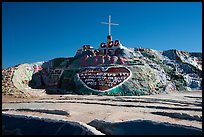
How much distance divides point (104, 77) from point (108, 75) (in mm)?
624

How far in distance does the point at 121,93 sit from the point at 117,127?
17.8 meters

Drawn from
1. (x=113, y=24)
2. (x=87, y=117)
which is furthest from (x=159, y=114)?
(x=113, y=24)

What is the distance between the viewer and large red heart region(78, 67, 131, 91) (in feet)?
88.7

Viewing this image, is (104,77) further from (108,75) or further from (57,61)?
(57,61)

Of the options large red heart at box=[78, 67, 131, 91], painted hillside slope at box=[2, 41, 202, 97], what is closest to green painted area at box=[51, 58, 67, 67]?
painted hillside slope at box=[2, 41, 202, 97]

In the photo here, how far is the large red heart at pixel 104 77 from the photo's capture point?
27.0m

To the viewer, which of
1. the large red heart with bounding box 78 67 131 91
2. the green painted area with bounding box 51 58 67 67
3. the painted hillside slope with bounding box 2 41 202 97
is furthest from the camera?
the green painted area with bounding box 51 58 67 67

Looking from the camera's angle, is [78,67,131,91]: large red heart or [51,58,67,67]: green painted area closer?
[78,67,131,91]: large red heart

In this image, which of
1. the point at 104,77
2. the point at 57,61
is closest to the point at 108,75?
the point at 104,77

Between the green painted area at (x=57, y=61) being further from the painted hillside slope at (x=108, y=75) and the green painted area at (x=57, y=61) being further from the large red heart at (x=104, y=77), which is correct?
the large red heart at (x=104, y=77)

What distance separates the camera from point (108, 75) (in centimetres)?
2825

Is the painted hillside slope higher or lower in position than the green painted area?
lower

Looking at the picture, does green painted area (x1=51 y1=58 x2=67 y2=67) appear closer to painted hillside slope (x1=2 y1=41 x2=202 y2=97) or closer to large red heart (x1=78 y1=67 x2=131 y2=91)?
painted hillside slope (x1=2 y1=41 x2=202 y2=97)

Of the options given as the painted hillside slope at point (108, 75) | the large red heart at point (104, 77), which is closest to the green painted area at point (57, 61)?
the painted hillside slope at point (108, 75)
